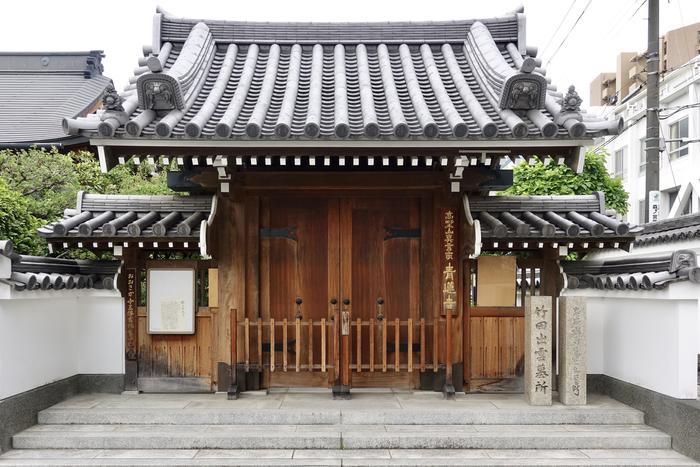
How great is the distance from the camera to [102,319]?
8.24 metres

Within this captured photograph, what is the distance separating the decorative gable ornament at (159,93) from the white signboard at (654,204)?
37.2 ft

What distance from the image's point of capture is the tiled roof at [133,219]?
24.0ft

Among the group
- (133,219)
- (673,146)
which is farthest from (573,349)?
(673,146)

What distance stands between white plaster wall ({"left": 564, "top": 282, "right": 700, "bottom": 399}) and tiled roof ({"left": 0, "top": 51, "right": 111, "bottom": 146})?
20699mm

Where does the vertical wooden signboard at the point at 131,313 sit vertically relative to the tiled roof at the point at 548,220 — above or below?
below

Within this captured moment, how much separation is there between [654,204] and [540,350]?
8.10 metres

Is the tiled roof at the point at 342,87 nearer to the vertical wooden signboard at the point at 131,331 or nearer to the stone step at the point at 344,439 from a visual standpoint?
the vertical wooden signboard at the point at 131,331

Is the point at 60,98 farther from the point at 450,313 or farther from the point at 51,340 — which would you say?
the point at 450,313

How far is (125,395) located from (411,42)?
734 cm

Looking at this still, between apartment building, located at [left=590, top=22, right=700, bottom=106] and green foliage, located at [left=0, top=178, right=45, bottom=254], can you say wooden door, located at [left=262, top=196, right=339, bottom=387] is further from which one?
apartment building, located at [left=590, top=22, right=700, bottom=106]

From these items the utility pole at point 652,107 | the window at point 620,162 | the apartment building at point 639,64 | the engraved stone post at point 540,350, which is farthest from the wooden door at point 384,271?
the window at point 620,162

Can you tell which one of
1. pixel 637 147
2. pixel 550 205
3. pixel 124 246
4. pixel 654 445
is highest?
pixel 637 147

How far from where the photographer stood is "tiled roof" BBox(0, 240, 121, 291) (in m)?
6.48

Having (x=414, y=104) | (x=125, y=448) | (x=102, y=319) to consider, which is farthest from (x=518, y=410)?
A: (x=102, y=319)
